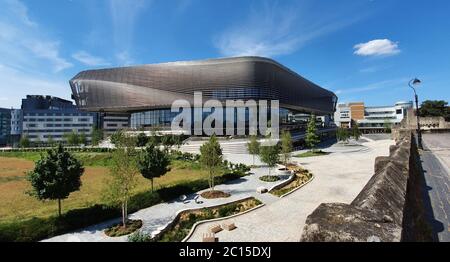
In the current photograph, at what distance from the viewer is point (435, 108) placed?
8681 centimetres

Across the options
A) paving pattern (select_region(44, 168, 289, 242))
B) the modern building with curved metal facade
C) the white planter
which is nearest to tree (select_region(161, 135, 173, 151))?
the modern building with curved metal facade

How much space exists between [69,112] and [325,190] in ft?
461

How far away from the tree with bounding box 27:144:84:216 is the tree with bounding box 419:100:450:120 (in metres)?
103

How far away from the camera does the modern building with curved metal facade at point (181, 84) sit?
7850cm

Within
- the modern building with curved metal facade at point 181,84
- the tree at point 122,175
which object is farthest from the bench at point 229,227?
the modern building with curved metal facade at point 181,84

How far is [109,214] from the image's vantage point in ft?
56.4

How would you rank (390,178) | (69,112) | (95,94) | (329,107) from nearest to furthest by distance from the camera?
1. (390,178)
2. (95,94)
3. (69,112)
4. (329,107)

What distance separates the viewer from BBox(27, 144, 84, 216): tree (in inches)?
634

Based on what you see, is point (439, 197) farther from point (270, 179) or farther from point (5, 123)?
point (5, 123)

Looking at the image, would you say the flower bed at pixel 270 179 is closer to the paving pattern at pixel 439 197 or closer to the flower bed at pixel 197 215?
the flower bed at pixel 197 215
